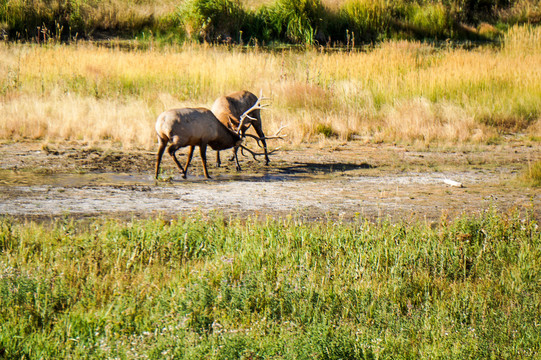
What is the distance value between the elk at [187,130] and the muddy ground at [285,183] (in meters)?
0.53

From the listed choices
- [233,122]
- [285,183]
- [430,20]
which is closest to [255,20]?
[430,20]

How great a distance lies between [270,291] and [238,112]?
6.61m

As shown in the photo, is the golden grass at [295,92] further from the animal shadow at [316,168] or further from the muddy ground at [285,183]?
the animal shadow at [316,168]

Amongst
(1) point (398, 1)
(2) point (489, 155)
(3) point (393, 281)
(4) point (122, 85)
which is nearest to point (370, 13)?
(1) point (398, 1)

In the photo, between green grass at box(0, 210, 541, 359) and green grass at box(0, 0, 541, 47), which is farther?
green grass at box(0, 0, 541, 47)

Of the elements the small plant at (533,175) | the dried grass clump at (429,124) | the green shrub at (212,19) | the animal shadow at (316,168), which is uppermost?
the green shrub at (212,19)

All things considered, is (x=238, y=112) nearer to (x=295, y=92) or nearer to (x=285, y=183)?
(x=285, y=183)

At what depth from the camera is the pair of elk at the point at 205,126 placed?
991cm

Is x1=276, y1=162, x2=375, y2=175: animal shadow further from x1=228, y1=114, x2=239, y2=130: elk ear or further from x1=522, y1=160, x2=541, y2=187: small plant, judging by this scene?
x1=522, y1=160, x2=541, y2=187: small plant

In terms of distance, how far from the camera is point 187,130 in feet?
32.7

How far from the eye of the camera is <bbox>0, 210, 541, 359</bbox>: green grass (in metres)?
4.44

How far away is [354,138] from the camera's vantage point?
46.1 feet

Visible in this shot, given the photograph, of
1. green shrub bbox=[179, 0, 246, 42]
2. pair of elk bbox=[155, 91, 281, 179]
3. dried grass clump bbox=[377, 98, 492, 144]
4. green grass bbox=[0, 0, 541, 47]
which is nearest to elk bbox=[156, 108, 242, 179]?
pair of elk bbox=[155, 91, 281, 179]


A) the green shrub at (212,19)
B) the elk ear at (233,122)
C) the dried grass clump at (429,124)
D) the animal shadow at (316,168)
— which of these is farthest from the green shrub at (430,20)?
the elk ear at (233,122)
